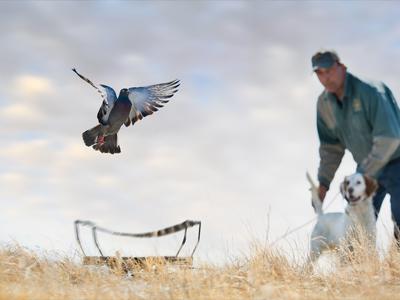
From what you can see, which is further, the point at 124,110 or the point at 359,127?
the point at 124,110

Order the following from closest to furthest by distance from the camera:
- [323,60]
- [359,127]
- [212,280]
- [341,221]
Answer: [212,280], [323,60], [341,221], [359,127]

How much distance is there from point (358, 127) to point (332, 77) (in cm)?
61

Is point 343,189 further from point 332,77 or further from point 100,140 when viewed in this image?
point 100,140

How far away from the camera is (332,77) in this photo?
7430 mm

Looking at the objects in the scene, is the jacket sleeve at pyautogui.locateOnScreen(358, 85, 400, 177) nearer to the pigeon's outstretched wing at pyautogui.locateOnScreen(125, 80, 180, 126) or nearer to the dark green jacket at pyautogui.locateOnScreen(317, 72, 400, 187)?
the dark green jacket at pyautogui.locateOnScreen(317, 72, 400, 187)

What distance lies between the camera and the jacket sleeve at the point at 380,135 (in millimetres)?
7379

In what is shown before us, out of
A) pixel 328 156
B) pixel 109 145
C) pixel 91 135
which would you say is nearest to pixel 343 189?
pixel 328 156

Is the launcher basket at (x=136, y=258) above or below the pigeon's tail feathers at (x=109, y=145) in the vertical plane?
below

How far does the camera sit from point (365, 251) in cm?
743

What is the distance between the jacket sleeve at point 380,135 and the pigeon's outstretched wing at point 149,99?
3253 mm

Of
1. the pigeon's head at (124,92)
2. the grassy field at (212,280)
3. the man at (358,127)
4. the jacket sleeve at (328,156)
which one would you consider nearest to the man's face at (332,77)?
the man at (358,127)

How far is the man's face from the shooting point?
24.2ft

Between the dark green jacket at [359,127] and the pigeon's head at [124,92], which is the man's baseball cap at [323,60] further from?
the pigeon's head at [124,92]

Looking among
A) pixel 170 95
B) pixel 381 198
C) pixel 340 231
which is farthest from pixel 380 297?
pixel 170 95
